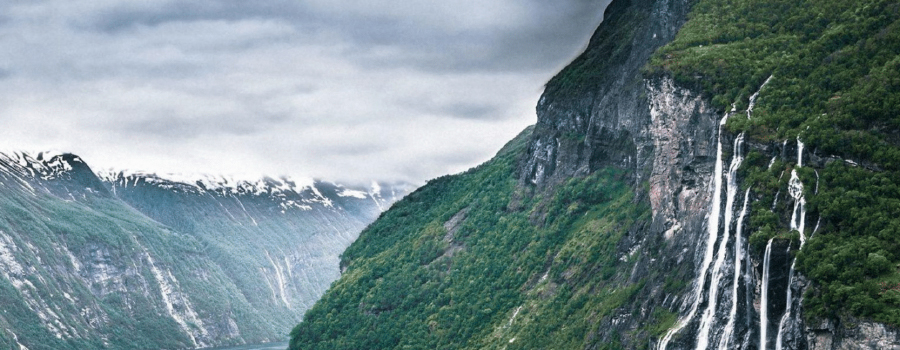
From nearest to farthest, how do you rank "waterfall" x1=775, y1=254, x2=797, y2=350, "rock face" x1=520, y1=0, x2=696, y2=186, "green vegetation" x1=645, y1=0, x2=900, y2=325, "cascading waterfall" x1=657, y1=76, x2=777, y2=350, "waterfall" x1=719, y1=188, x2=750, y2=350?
"green vegetation" x1=645, y1=0, x2=900, y2=325, "waterfall" x1=775, y1=254, x2=797, y2=350, "waterfall" x1=719, y1=188, x2=750, y2=350, "cascading waterfall" x1=657, y1=76, x2=777, y2=350, "rock face" x1=520, y1=0, x2=696, y2=186

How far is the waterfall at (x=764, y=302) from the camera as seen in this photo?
3556 inches

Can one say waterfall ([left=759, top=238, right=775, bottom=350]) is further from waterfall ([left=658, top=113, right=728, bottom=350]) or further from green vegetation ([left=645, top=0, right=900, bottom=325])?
waterfall ([left=658, top=113, right=728, bottom=350])

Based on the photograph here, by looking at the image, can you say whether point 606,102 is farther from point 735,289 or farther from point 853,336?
point 853,336

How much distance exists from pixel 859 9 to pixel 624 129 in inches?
1955

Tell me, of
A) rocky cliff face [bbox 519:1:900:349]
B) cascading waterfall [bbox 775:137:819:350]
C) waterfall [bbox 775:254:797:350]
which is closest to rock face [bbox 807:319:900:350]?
rocky cliff face [bbox 519:1:900:349]

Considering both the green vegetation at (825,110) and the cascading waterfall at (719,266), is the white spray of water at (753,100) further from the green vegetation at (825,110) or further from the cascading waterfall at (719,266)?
the green vegetation at (825,110)

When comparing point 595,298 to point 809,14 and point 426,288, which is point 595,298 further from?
point 426,288

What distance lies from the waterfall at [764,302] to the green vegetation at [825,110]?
1582 mm

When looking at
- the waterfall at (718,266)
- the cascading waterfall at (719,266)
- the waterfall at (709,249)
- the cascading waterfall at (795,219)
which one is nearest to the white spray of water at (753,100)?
the cascading waterfall at (719,266)

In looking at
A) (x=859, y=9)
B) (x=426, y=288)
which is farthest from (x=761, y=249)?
(x=426, y=288)

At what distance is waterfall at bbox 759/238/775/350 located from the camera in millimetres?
90312

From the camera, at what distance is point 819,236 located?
87688mm

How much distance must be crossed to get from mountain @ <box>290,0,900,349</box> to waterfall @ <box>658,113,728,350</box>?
0.26 m

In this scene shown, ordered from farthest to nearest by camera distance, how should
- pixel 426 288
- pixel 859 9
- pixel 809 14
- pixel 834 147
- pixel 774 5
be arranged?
pixel 426 288 → pixel 774 5 → pixel 809 14 → pixel 859 9 → pixel 834 147
